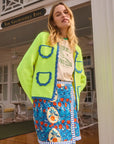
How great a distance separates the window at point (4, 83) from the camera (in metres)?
9.41

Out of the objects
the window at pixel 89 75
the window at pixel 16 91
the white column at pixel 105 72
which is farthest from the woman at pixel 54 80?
the window at pixel 16 91

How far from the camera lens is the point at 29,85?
1.26 meters

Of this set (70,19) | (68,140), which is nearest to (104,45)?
(70,19)

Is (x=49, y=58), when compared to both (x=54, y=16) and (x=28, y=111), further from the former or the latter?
(x=28, y=111)

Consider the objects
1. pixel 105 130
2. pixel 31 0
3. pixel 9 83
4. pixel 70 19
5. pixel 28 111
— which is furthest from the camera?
pixel 9 83

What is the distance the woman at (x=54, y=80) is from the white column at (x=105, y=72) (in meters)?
0.59

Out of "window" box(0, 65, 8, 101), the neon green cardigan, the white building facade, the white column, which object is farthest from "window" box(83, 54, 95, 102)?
the neon green cardigan

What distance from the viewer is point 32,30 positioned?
6.30 m

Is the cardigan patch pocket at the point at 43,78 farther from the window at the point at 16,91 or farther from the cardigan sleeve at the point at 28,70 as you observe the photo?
the window at the point at 16,91

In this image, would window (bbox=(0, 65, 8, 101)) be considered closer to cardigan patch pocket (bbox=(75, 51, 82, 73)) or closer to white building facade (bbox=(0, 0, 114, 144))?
white building facade (bbox=(0, 0, 114, 144))

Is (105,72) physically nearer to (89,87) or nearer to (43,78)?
(43,78)

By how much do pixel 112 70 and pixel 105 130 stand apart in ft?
2.07

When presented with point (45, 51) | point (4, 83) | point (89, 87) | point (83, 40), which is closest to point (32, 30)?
point (83, 40)

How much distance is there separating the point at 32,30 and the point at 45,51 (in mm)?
5263
